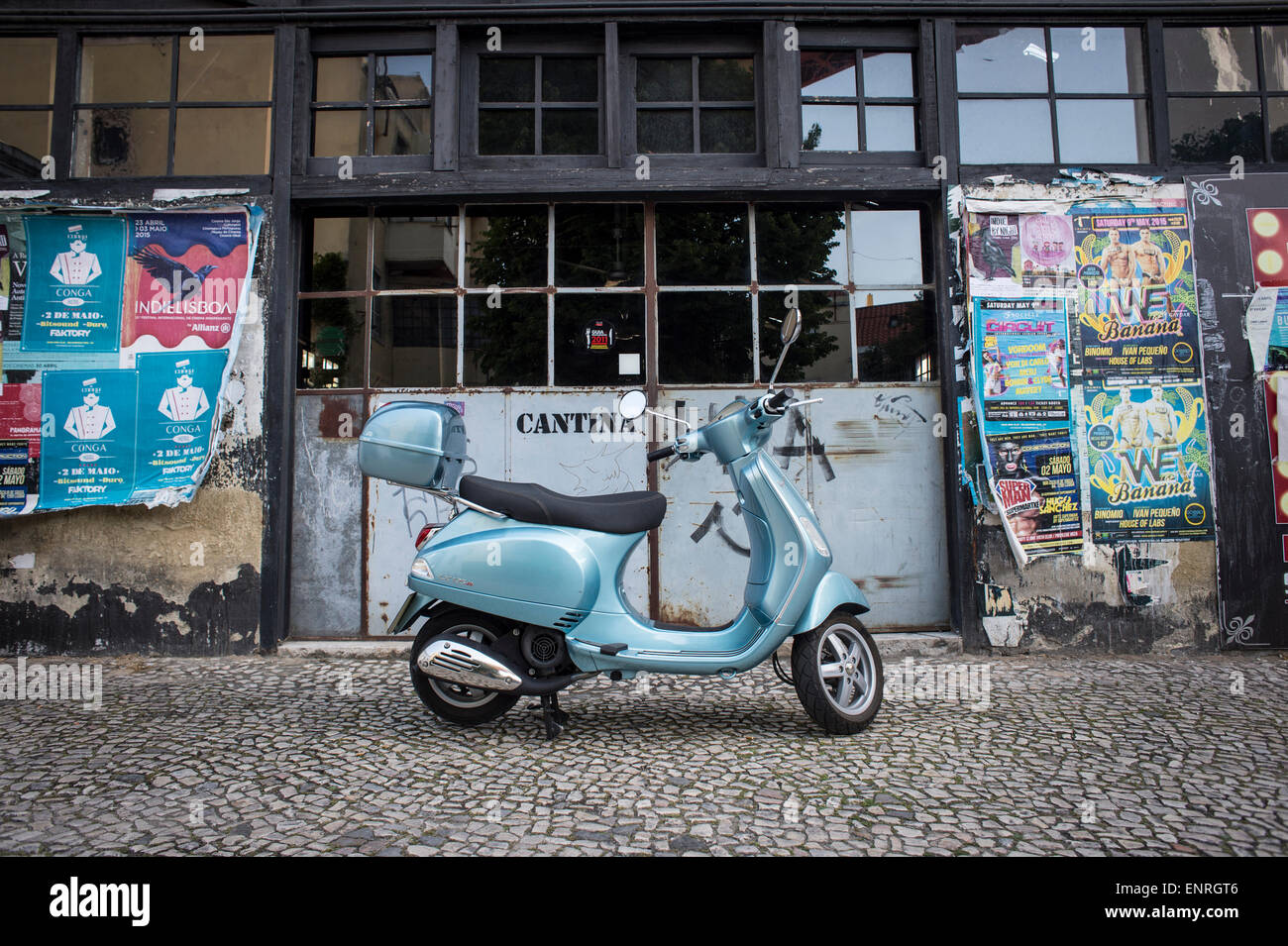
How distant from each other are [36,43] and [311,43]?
1859mm

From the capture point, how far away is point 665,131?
5699 millimetres

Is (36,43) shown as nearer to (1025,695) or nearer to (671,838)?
(671,838)

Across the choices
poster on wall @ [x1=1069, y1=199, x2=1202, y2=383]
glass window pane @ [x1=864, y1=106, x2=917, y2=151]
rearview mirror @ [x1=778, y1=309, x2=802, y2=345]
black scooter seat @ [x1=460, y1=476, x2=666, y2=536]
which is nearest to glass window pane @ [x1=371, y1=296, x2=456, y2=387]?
black scooter seat @ [x1=460, y1=476, x2=666, y2=536]

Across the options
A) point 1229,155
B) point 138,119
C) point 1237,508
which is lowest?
point 1237,508

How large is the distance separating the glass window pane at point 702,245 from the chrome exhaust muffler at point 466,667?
10.4ft

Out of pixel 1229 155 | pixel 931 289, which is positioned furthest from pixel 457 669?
pixel 1229 155

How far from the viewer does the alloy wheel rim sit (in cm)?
353

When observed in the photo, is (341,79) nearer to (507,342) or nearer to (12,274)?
(507,342)

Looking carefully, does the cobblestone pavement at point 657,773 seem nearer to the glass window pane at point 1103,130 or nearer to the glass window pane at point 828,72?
the glass window pane at point 1103,130

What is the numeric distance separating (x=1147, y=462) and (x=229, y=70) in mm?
6607

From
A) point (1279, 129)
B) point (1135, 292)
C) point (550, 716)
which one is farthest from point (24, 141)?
point (1279, 129)

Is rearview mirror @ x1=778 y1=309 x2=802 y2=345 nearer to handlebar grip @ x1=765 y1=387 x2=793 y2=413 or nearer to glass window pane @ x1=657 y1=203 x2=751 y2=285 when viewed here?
handlebar grip @ x1=765 y1=387 x2=793 y2=413

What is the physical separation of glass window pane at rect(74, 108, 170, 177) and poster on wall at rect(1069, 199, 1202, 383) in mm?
6109

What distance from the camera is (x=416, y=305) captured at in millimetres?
5715
